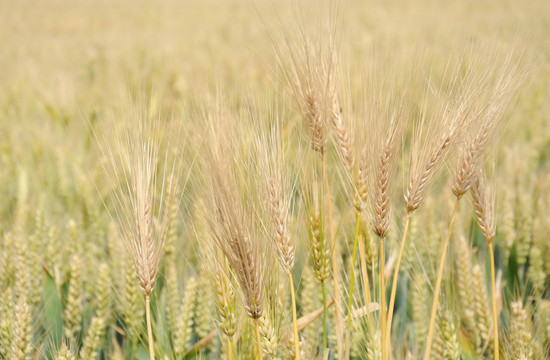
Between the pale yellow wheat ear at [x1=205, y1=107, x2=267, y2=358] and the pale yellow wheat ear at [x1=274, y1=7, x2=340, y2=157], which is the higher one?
the pale yellow wheat ear at [x1=274, y1=7, x2=340, y2=157]

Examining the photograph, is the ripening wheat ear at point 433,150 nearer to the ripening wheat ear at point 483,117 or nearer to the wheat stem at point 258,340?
the ripening wheat ear at point 483,117

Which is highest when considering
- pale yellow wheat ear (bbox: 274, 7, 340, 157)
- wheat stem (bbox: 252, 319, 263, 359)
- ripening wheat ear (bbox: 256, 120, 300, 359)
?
pale yellow wheat ear (bbox: 274, 7, 340, 157)

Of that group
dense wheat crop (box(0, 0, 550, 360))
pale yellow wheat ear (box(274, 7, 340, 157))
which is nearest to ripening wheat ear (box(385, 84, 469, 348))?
dense wheat crop (box(0, 0, 550, 360))

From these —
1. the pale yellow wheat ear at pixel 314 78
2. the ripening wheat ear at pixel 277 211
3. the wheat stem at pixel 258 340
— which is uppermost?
the pale yellow wheat ear at pixel 314 78

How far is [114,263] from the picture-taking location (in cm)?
112

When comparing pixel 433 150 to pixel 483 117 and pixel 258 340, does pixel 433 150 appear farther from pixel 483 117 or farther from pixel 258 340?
pixel 258 340

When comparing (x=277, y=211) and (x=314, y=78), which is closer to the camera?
(x=277, y=211)

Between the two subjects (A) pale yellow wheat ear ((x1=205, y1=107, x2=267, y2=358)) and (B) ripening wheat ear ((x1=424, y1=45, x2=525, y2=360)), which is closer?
(A) pale yellow wheat ear ((x1=205, y1=107, x2=267, y2=358))

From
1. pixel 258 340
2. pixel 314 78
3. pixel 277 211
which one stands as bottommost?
pixel 258 340

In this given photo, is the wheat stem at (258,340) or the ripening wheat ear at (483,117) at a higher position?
the ripening wheat ear at (483,117)

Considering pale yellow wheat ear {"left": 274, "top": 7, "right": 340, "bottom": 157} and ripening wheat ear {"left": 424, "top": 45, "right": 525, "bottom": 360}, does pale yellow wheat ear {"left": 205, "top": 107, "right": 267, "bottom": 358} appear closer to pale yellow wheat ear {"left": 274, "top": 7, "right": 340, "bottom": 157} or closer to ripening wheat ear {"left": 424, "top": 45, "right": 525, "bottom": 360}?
pale yellow wheat ear {"left": 274, "top": 7, "right": 340, "bottom": 157}

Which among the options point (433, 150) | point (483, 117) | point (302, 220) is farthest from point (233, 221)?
point (483, 117)

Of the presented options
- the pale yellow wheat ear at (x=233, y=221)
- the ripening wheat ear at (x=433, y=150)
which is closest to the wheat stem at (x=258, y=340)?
the pale yellow wheat ear at (x=233, y=221)

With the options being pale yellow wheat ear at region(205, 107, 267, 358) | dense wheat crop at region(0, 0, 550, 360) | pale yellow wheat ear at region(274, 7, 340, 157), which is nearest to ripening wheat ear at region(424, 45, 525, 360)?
dense wheat crop at region(0, 0, 550, 360)
